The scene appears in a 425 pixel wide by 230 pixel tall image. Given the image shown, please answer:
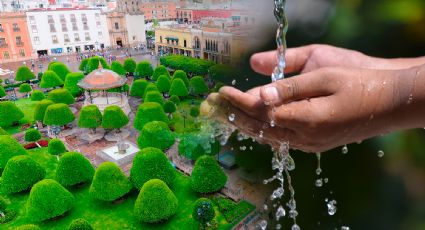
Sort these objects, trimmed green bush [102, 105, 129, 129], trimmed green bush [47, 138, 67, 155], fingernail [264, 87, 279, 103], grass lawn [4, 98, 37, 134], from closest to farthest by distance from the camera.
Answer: fingernail [264, 87, 279, 103], trimmed green bush [47, 138, 67, 155], trimmed green bush [102, 105, 129, 129], grass lawn [4, 98, 37, 134]

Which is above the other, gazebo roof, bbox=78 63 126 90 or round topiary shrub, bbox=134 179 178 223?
gazebo roof, bbox=78 63 126 90

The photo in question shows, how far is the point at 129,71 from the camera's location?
1285 centimetres

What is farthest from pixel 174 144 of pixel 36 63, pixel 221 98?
pixel 36 63

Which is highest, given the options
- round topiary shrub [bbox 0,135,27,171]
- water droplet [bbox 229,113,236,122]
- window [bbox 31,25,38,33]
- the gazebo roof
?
water droplet [bbox 229,113,236,122]

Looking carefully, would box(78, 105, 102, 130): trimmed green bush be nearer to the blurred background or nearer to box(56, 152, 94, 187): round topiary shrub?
box(56, 152, 94, 187): round topiary shrub

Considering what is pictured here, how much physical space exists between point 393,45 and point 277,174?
0.63m

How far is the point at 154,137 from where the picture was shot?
608cm

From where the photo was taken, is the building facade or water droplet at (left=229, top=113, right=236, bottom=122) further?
the building facade

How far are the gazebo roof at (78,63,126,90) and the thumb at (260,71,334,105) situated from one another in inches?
318

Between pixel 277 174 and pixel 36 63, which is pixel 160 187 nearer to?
pixel 277 174

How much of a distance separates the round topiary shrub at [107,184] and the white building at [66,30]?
46.9 feet

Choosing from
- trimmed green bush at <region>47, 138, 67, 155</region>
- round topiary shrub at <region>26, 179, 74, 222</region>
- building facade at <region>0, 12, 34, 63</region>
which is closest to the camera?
round topiary shrub at <region>26, 179, 74, 222</region>

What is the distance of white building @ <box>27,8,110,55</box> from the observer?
54.8 feet

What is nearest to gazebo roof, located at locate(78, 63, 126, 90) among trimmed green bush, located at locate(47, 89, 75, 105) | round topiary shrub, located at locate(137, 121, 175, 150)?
trimmed green bush, located at locate(47, 89, 75, 105)
